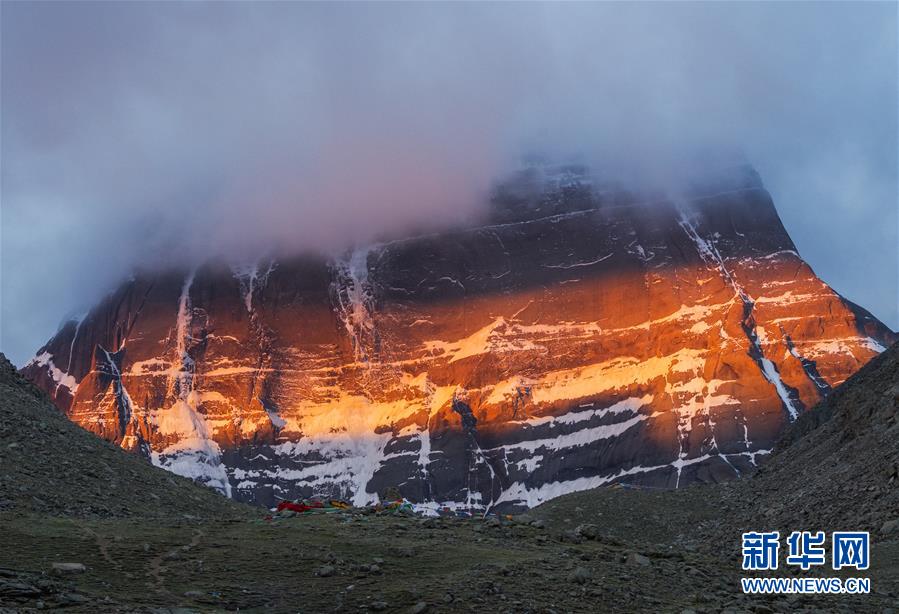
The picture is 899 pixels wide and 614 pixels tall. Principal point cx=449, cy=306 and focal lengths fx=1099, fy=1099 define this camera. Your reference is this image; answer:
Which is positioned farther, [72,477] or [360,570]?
[72,477]

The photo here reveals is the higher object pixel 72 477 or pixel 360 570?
pixel 72 477

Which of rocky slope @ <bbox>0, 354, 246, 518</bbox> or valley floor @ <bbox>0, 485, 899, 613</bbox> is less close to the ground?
rocky slope @ <bbox>0, 354, 246, 518</bbox>

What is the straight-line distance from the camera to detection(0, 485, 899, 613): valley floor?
2616 centimetres

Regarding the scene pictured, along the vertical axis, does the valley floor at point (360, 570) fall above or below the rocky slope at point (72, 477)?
below

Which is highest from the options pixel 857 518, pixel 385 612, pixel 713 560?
pixel 857 518

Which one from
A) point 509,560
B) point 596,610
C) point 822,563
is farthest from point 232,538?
point 822,563

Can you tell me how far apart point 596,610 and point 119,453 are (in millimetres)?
32344

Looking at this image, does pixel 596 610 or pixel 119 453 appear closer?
pixel 596 610

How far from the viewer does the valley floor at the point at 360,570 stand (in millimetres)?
26156

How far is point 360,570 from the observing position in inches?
1125

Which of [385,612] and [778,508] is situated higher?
[778,508]

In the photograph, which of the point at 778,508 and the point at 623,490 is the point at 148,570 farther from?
the point at 623,490

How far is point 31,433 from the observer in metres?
46.5

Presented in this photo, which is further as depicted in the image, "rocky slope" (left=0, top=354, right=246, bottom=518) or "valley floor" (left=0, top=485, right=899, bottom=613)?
"rocky slope" (left=0, top=354, right=246, bottom=518)
